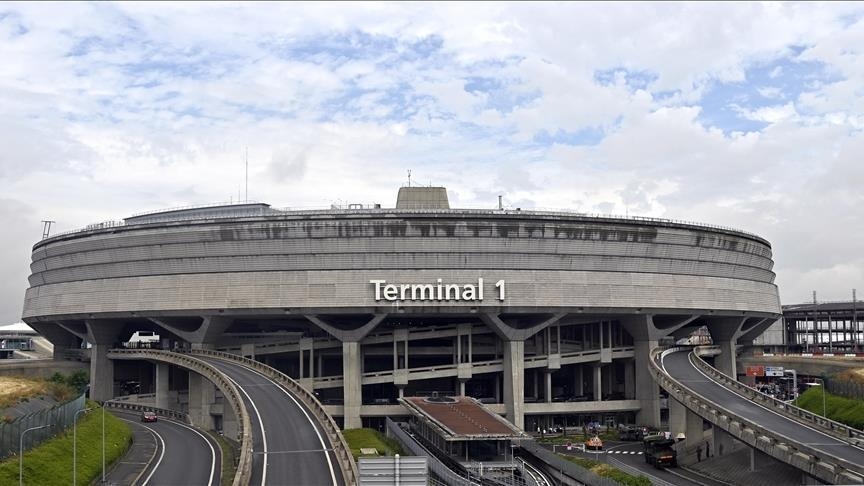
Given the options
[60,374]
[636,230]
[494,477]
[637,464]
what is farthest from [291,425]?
[60,374]

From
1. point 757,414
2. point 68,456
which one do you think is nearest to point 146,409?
point 68,456

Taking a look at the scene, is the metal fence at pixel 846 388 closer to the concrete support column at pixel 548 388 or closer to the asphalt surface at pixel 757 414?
the asphalt surface at pixel 757 414

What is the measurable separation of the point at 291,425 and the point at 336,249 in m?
37.7

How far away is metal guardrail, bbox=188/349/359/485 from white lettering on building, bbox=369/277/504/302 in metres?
17.1

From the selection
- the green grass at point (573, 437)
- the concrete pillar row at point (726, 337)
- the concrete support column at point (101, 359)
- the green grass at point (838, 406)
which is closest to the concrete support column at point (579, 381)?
the green grass at point (573, 437)

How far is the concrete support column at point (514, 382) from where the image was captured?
11562 centimetres

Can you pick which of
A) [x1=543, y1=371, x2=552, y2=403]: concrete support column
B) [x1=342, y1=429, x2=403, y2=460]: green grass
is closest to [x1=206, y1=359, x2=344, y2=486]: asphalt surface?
[x1=342, y1=429, x2=403, y2=460]: green grass

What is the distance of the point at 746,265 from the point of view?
5359 inches

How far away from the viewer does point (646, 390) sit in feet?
403

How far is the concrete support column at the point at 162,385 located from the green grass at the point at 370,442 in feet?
120

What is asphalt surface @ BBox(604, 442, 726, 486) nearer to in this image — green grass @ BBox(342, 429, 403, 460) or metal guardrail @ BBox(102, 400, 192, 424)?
green grass @ BBox(342, 429, 403, 460)

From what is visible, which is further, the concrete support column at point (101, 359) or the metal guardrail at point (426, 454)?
the concrete support column at point (101, 359)

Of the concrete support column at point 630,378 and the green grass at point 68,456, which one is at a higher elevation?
the concrete support column at point 630,378

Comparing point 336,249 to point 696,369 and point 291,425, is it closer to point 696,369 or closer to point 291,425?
point 291,425
